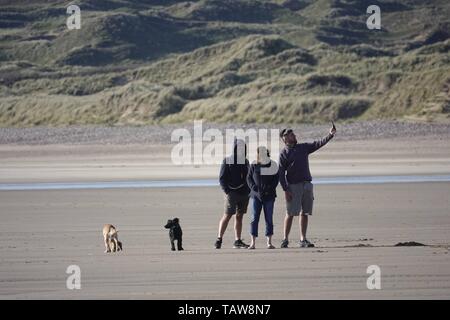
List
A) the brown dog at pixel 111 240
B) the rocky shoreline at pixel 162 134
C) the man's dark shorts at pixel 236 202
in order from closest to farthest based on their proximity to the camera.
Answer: the brown dog at pixel 111 240 → the man's dark shorts at pixel 236 202 → the rocky shoreline at pixel 162 134

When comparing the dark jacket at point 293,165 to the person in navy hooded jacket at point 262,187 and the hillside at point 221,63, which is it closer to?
the person in navy hooded jacket at point 262,187

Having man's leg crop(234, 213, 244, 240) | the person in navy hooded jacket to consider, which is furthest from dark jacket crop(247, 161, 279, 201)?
man's leg crop(234, 213, 244, 240)

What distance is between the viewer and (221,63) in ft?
248

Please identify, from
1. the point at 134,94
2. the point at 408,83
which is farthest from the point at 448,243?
the point at 134,94

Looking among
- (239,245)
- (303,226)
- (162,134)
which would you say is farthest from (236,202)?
(162,134)

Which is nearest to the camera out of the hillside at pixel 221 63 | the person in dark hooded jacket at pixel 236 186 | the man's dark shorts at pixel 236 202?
the person in dark hooded jacket at pixel 236 186

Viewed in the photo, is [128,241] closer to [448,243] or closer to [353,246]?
[353,246]

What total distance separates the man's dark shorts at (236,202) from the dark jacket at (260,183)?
0.49ft

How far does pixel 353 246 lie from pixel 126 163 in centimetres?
1782

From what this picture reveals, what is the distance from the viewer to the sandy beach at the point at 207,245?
9875 mm

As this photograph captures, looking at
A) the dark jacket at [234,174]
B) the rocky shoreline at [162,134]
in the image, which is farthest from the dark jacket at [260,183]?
the rocky shoreline at [162,134]

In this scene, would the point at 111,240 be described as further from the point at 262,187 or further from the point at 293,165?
the point at 293,165
